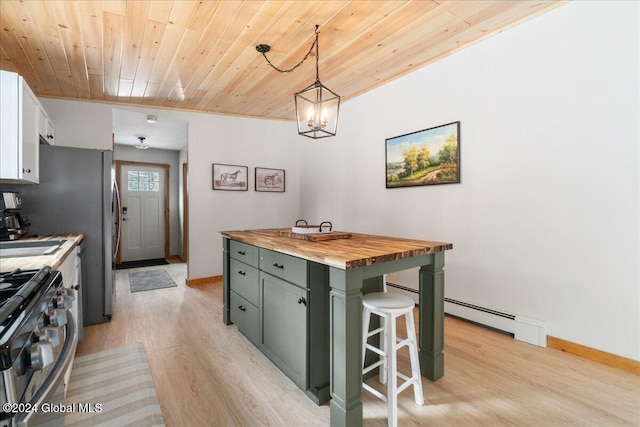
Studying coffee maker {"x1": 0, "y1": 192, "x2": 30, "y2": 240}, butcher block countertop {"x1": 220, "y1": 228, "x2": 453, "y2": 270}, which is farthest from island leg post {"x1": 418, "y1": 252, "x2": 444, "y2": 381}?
coffee maker {"x1": 0, "y1": 192, "x2": 30, "y2": 240}

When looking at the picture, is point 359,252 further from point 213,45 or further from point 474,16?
point 213,45

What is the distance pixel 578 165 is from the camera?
7.26ft

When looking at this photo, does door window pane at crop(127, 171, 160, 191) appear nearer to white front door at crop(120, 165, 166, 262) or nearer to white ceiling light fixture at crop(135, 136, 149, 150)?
white front door at crop(120, 165, 166, 262)

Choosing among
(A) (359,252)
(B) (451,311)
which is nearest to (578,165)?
(B) (451,311)

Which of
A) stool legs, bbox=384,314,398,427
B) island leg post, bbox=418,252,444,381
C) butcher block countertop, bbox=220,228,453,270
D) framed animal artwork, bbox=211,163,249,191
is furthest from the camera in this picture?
framed animal artwork, bbox=211,163,249,191

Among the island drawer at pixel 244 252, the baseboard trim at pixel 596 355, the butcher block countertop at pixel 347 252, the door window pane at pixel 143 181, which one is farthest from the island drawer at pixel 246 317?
the door window pane at pixel 143 181

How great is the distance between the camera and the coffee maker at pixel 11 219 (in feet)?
7.86

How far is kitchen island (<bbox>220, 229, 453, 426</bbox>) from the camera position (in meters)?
1.46

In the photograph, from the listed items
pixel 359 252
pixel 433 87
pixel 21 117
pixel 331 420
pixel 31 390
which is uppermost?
pixel 433 87

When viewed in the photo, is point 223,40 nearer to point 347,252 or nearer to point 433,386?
point 347,252

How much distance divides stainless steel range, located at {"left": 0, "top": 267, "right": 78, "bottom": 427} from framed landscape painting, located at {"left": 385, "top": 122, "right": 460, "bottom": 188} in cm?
298

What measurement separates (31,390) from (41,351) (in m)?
0.11

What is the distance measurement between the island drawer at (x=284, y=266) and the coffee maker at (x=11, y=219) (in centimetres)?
204

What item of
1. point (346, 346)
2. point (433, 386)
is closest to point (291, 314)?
point (346, 346)
